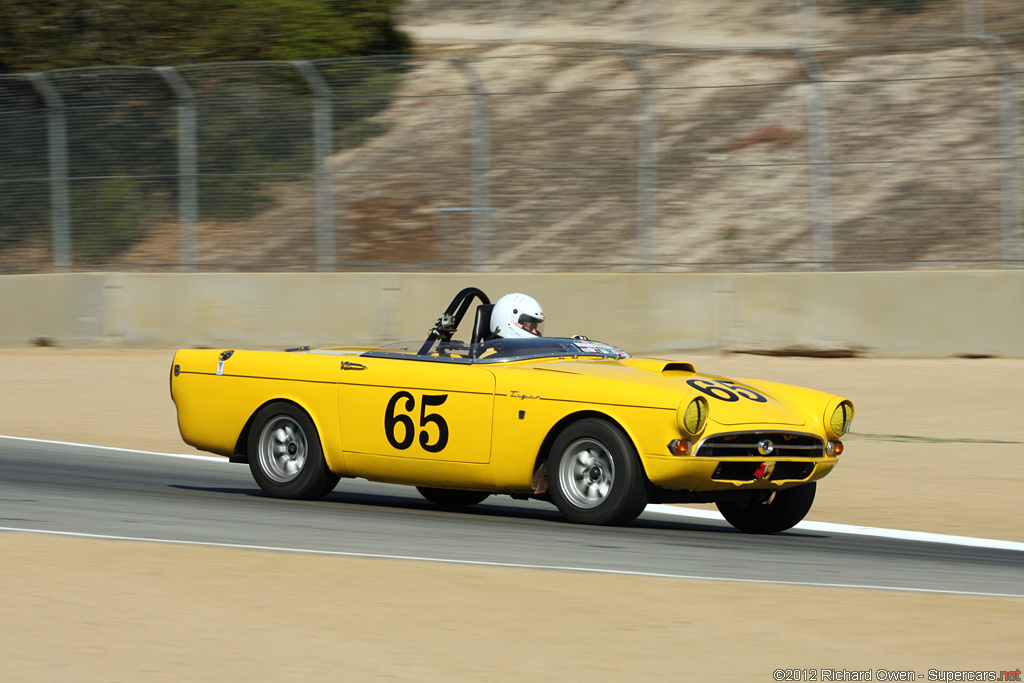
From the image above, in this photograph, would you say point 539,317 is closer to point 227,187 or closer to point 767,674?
point 767,674

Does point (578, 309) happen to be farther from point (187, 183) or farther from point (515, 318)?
point (515, 318)

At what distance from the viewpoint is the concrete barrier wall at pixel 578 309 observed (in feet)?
51.3

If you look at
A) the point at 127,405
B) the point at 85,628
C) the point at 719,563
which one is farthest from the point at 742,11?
the point at 85,628

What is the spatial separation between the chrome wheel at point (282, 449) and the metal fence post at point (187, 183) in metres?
10.1

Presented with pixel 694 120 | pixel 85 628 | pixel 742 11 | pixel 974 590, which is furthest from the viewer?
pixel 742 11

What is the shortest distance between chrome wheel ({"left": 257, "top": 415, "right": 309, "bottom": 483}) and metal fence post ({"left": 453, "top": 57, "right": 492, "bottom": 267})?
875 centimetres

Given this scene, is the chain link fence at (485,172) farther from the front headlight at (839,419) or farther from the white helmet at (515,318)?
the front headlight at (839,419)

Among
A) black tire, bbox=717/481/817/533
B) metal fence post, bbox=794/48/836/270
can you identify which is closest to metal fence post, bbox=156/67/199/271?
metal fence post, bbox=794/48/836/270

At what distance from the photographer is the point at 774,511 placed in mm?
8328

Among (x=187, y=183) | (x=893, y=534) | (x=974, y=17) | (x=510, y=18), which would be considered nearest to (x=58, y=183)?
(x=187, y=183)

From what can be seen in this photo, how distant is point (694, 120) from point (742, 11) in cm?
1436

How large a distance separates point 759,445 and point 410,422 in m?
1.98

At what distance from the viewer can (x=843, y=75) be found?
25016 millimetres


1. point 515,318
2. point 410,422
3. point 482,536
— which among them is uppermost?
point 515,318
